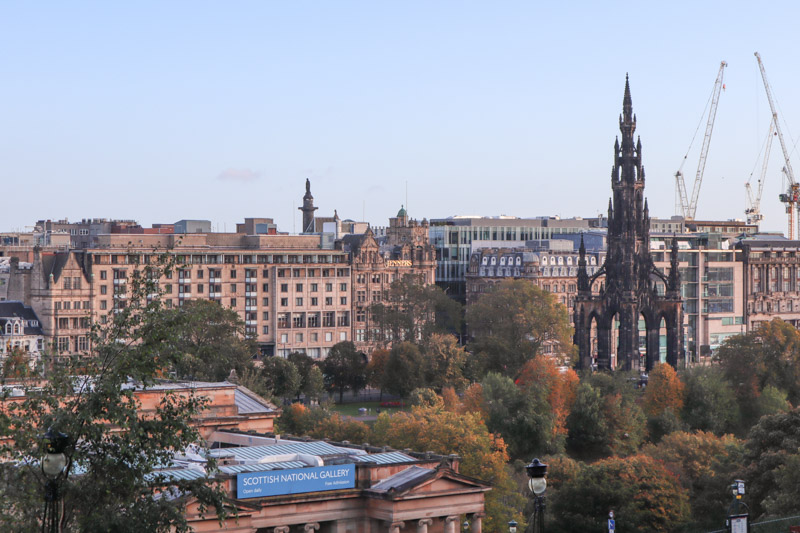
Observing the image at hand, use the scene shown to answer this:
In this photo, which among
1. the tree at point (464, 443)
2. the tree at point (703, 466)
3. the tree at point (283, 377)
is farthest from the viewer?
the tree at point (283, 377)

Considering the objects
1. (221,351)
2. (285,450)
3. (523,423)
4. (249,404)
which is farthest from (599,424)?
(285,450)

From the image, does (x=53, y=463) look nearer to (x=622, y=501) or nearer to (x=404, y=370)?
(x=622, y=501)

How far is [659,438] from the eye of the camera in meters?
147

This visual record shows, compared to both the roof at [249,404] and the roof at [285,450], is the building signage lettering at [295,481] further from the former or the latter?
the roof at [249,404]

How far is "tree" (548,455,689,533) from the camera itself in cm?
9838

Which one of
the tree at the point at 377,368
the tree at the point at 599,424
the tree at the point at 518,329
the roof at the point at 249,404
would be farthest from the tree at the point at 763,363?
the roof at the point at 249,404

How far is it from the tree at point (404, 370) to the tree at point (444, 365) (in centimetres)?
134

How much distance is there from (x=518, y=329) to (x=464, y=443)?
281ft

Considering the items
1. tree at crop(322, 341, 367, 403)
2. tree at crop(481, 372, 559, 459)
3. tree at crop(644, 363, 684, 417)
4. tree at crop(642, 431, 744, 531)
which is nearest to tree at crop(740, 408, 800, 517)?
tree at crop(642, 431, 744, 531)

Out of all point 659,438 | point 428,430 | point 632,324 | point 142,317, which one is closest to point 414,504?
point 142,317

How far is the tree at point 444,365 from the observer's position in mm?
176500

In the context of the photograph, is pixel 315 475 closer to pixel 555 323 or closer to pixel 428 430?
pixel 428 430

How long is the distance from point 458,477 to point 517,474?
181ft

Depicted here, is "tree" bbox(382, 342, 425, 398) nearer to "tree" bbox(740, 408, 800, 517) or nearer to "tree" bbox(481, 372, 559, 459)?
"tree" bbox(481, 372, 559, 459)
